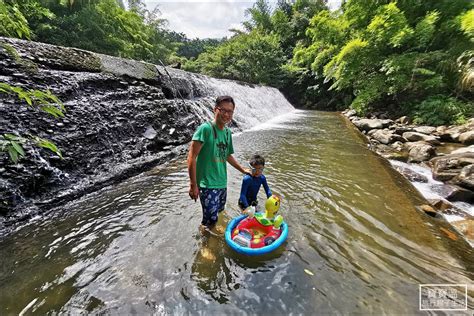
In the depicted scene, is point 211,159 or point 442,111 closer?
point 211,159

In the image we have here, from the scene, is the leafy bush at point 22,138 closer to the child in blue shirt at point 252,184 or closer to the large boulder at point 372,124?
the child in blue shirt at point 252,184

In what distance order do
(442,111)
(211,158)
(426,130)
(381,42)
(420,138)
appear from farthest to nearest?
(381,42)
(442,111)
(426,130)
(420,138)
(211,158)

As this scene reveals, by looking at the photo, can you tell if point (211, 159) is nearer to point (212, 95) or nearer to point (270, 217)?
point (270, 217)

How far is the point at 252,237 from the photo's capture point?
282cm

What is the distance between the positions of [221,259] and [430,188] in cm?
467

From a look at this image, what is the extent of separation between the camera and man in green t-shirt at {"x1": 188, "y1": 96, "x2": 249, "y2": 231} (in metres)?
2.47

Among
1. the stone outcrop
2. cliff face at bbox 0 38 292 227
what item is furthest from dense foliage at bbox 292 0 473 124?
cliff face at bbox 0 38 292 227

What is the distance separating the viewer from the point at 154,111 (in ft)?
23.0

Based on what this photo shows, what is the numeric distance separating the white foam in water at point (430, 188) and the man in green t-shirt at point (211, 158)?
3.74 m

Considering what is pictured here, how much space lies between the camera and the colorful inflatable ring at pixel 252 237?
100 inches

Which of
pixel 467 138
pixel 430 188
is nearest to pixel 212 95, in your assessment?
pixel 430 188

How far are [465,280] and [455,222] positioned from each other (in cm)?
152

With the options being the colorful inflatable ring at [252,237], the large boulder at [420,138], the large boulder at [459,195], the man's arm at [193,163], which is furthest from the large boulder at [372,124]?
the man's arm at [193,163]

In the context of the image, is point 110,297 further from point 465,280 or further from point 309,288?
point 465,280
